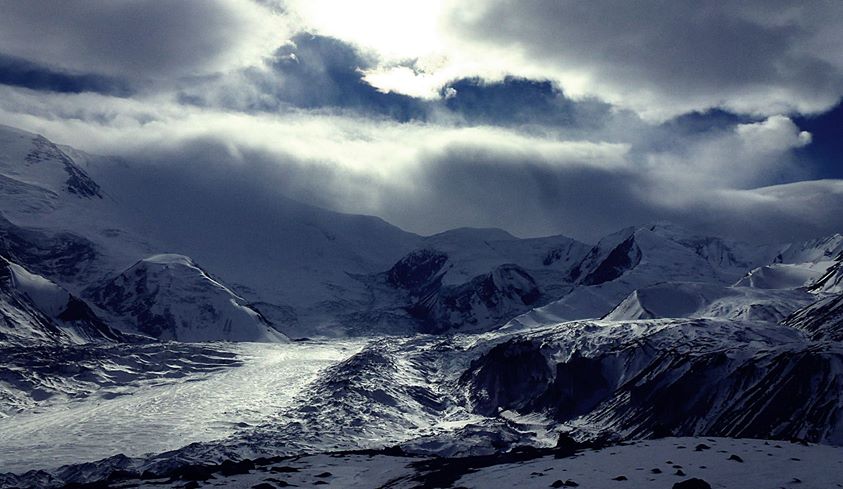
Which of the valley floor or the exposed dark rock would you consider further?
the valley floor

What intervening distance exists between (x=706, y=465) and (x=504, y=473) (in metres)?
15.8

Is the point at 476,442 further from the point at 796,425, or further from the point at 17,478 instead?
the point at 17,478

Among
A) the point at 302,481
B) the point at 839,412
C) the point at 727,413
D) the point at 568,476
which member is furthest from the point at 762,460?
the point at 727,413

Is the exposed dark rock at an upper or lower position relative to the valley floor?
upper

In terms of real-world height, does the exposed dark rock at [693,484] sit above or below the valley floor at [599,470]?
above

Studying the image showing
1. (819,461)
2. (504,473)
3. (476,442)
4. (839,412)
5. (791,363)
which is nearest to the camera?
(819,461)

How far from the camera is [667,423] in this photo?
196 m

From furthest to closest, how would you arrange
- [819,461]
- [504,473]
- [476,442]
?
1. [476,442]
2. [504,473]
3. [819,461]

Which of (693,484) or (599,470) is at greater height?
(693,484)

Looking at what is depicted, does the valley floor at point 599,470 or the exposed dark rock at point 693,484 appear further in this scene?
the valley floor at point 599,470

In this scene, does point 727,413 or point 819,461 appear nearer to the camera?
point 819,461

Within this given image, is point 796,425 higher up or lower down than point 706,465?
lower down

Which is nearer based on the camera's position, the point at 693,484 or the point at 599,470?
the point at 693,484

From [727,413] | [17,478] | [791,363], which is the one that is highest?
[791,363]
